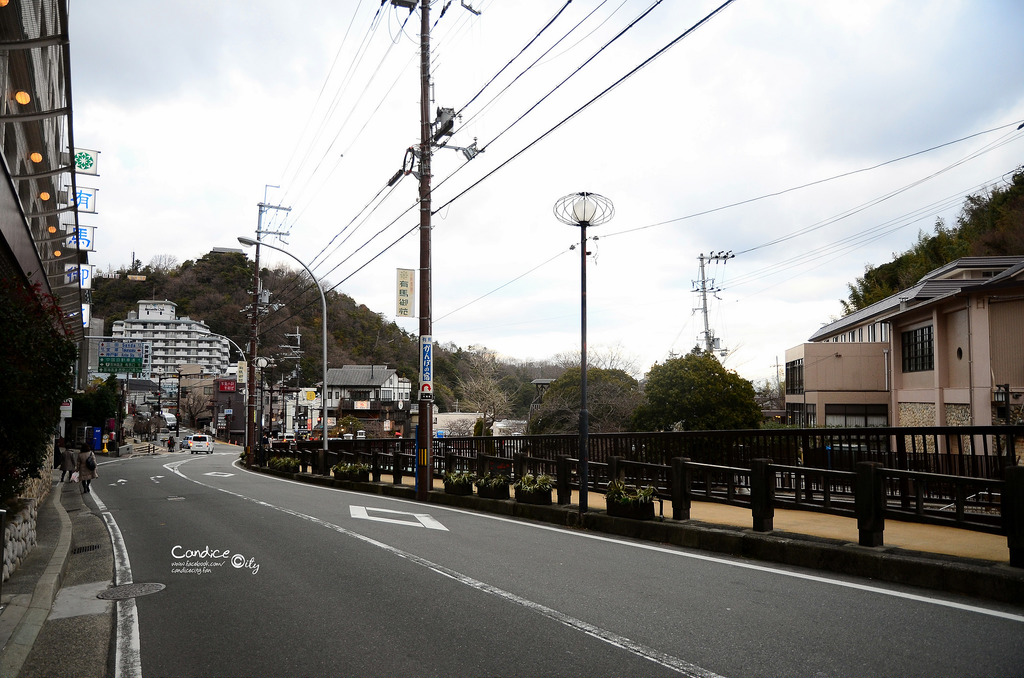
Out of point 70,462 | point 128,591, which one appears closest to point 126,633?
point 128,591

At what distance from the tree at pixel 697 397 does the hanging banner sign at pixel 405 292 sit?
68.7ft

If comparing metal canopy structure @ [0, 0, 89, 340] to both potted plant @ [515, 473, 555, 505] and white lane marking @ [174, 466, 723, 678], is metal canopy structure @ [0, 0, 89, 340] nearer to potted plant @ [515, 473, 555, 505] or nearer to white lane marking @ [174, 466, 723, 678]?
white lane marking @ [174, 466, 723, 678]

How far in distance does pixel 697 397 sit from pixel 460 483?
2371 cm

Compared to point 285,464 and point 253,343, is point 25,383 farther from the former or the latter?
point 253,343

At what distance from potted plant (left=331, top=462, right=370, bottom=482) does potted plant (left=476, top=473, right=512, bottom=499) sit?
800cm

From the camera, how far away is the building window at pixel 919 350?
83.7 ft

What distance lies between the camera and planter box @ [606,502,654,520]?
33.4ft

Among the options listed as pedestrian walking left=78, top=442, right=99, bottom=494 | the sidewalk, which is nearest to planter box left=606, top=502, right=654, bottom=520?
the sidewalk

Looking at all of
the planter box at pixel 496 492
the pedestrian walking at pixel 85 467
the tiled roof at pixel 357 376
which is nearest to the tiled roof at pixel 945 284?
the planter box at pixel 496 492

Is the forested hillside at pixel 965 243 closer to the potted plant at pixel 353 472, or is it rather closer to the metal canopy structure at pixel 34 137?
the potted plant at pixel 353 472

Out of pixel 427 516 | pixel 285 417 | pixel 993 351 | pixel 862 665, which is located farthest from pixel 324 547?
pixel 285 417

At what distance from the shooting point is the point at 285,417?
96.6 m

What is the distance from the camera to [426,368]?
674 inches

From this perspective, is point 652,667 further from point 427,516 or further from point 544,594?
Result: point 427,516
